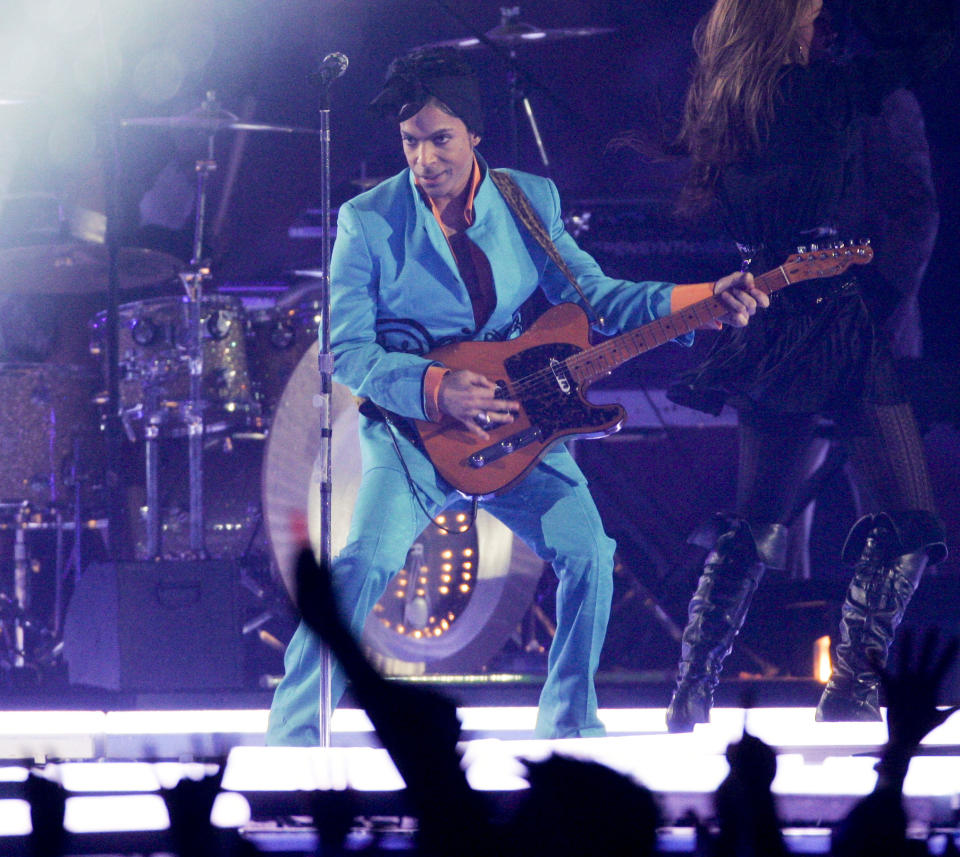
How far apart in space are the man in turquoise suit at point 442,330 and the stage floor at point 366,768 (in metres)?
0.34

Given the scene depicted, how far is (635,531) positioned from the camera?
5887 millimetres

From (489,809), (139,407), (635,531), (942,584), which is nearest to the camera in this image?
(489,809)

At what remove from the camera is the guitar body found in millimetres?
3699

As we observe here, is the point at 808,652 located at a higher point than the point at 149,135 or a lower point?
lower

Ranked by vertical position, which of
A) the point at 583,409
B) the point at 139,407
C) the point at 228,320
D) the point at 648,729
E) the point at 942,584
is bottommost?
the point at 648,729

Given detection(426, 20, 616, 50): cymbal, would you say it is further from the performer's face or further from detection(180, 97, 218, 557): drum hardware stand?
the performer's face

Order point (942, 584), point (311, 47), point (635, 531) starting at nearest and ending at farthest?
Result: point (942, 584) < point (635, 531) < point (311, 47)

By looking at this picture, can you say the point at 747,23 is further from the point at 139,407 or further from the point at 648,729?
the point at 139,407

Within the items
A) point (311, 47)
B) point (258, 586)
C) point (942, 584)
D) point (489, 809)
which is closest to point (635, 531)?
point (942, 584)

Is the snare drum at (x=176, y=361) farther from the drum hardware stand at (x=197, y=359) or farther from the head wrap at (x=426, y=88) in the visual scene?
the head wrap at (x=426, y=88)

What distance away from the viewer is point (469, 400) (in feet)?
11.8

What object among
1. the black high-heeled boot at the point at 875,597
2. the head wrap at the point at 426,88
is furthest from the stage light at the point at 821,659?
the head wrap at the point at 426,88

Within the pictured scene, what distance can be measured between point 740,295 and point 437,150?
0.99 m

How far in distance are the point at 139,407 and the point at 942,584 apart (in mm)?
3890
